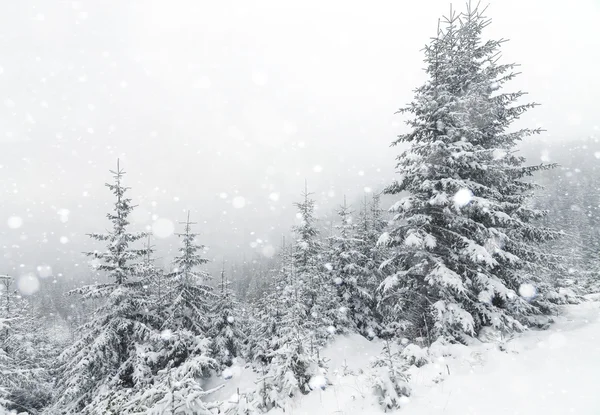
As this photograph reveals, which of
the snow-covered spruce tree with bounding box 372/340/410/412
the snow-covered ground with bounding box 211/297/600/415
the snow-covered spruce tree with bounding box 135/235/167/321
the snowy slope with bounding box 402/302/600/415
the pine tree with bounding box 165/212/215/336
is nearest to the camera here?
the snowy slope with bounding box 402/302/600/415

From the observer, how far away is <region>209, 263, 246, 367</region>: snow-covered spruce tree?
21.9m

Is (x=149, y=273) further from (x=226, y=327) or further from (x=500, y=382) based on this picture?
(x=500, y=382)

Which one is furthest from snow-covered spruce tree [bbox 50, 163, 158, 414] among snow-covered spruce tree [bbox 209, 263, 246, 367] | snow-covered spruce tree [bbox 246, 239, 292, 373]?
snow-covered spruce tree [bbox 246, 239, 292, 373]

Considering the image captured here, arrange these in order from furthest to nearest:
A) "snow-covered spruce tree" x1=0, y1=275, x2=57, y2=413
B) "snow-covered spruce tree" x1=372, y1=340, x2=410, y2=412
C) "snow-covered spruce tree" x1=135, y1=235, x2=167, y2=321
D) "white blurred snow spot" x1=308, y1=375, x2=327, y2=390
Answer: "snow-covered spruce tree" x1=0, y1=275, x2=57, y2=413
"snow-covered spruce tree" x1=135, y1=235, x2=167, y2=321
"white blurred snow spot" x1=308, y1=375, x2=327, y2=390
"snow-covered spruce tree" x1=372, y1=340, x2=410, y2=412

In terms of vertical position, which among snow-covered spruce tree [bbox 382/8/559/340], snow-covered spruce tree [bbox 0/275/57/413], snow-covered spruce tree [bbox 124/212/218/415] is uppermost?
snow-covered spruce tree [bbox 382/8/559/340]

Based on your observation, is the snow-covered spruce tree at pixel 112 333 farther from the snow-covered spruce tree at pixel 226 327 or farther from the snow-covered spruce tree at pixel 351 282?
the snow-covered spruce tree at pixel 351 282

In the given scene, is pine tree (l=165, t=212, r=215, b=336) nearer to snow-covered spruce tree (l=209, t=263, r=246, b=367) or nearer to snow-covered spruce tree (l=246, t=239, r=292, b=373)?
snow-covered spruce tree (l=209, t=263, r=246, b=367)

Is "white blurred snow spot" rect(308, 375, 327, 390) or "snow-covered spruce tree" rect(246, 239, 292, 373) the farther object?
"snow-covered spruce tree" rect(246, 239, 292, 373)

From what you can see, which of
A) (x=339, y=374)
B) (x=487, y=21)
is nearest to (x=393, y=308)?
(x=339, y=374)

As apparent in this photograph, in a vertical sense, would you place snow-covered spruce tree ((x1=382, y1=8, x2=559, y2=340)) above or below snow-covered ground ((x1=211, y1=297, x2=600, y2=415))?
above

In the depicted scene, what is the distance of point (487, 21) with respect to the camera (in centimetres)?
1293

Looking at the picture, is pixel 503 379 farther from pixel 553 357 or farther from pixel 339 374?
pixel 339 374

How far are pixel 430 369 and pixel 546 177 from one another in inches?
9769

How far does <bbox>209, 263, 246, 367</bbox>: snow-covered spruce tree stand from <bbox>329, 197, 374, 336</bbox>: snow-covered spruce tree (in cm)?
802
